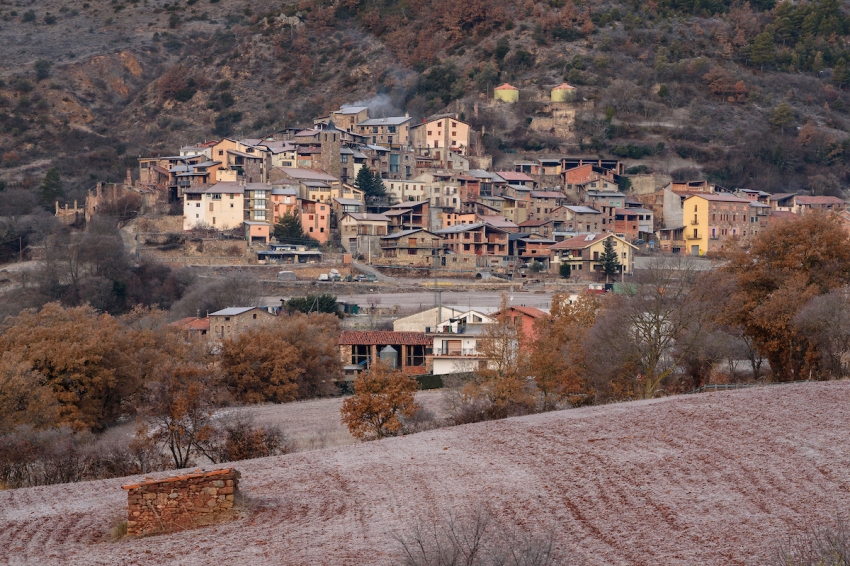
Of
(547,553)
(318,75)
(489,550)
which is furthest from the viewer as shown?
(318,75)

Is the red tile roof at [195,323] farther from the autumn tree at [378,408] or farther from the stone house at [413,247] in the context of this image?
the autumn tree at [378,408]

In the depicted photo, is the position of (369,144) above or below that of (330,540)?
above

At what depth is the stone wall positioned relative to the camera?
49.6 feet

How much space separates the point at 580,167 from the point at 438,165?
10.1 metres

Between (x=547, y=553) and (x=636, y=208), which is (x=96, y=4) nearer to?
(x=636, y=208)

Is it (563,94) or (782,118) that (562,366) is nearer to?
(563,94)

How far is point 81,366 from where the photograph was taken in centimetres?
3209

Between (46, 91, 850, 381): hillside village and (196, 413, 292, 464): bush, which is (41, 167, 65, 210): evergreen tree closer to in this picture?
(46, 91, 850, 381): hillside village

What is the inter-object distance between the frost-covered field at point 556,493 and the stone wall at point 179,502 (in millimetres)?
387

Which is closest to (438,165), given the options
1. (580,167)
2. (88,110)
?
(580,167)

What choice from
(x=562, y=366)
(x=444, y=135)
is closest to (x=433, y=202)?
(x=444, y=135)

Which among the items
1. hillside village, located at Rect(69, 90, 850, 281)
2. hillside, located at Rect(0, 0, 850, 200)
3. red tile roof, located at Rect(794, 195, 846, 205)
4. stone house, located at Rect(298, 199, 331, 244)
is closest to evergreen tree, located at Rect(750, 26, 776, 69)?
hillside, located at Rect(0, 0, 850, 200)

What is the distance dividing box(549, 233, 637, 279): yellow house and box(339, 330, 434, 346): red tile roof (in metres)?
22.8

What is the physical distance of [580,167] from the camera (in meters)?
86.0
